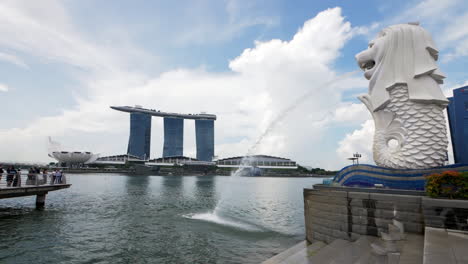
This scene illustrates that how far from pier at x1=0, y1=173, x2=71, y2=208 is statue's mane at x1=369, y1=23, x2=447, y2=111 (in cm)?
2373

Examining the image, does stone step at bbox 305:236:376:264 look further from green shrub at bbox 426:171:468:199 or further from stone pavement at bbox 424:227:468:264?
green shrub at bbox 426:171:468:199

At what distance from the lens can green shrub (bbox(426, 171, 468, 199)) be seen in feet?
24.6

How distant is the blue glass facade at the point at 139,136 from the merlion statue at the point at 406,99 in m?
182

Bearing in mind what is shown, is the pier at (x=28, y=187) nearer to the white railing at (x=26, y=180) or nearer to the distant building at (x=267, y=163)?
the white railing at (x=26, y=180)

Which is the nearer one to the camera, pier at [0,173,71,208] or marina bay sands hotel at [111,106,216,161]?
pier at [0,173,71,208]

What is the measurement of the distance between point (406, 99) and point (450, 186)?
7943mm

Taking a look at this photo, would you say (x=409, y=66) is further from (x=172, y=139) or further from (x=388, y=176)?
(x=172, y=139)

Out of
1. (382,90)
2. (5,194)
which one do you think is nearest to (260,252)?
(382,90)

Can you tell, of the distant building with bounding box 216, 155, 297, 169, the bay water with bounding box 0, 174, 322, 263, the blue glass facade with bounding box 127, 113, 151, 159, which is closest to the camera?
the bay water with bounding box 0, 174, 322, 263

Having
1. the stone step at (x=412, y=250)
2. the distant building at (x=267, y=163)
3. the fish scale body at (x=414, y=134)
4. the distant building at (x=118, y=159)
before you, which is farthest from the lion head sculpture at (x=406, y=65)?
the distant building at (x=118, y=159)

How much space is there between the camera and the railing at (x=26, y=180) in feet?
58.0

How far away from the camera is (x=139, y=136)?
187000mm

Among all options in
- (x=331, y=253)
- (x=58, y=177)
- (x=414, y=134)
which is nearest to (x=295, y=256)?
(x=331, y=253)

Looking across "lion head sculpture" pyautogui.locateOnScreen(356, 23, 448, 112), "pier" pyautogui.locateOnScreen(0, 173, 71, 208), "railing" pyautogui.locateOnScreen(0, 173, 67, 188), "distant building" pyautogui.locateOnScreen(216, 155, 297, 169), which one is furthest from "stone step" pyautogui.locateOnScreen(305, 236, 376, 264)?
"distant building" pyautogui.locateOnScreen(216, 155, 297, 169)
